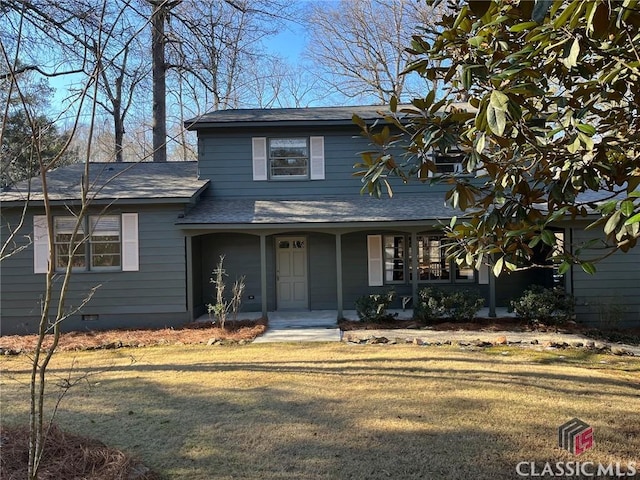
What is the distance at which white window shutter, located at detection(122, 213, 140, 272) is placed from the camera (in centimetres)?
1046

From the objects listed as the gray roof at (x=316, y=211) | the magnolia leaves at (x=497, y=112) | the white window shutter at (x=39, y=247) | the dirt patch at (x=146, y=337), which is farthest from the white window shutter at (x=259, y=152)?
the magnolia leaves at (x=497, y=112)

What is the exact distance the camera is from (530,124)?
3359mm

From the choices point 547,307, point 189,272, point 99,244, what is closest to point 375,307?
point 547,307

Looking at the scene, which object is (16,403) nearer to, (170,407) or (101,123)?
(170,407)

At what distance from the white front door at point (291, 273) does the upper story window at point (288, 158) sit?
5.66ft

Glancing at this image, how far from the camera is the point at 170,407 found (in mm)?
4898

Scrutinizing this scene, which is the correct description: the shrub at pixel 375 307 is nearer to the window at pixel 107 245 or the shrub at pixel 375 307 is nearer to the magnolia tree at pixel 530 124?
the window at pixel 107 245

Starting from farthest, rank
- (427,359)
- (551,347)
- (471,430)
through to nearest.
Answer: (551,347)
(427,359)
(471,430)

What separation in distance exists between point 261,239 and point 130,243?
3033 mm

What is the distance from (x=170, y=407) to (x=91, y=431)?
2.74ft

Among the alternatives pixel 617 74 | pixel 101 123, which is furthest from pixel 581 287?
pixel 101 123

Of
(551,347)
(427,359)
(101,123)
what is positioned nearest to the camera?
(427,359)

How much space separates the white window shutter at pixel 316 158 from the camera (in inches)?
475

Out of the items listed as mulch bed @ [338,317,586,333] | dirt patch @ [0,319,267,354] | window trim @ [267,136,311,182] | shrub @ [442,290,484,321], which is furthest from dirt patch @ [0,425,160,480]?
window trim @ [267,136,311,182]
